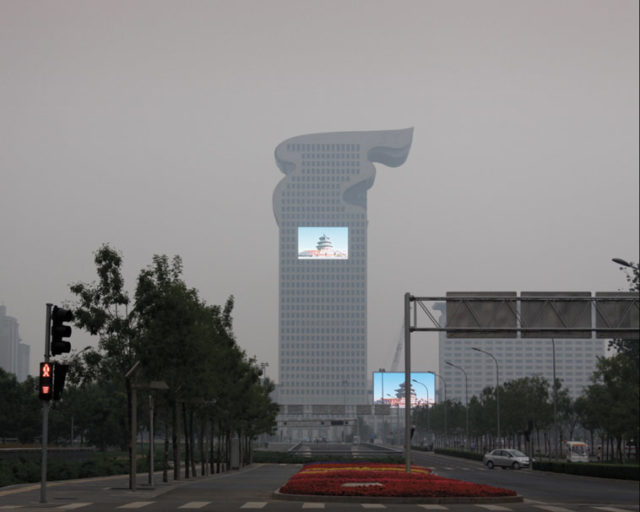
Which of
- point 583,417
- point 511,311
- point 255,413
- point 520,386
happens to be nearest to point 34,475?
point 511,311

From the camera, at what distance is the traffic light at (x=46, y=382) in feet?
95.9

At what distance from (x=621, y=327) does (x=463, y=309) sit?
7.21 meters

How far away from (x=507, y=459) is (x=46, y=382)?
70.4 m

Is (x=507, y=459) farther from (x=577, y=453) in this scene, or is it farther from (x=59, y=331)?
(x=59, y=331)

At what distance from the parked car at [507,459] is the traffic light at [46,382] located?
69.0 metres

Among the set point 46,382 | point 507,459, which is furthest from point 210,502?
point 507,459

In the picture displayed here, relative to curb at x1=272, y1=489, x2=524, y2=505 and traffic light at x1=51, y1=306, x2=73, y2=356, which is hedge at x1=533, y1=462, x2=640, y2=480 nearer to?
curb at x1=272, y1=489, x2=524, y2=505

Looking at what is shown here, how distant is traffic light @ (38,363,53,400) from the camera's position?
29.2m

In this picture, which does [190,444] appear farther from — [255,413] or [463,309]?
[255,413]

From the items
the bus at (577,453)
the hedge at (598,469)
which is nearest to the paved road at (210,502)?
the hedge at (598,469)

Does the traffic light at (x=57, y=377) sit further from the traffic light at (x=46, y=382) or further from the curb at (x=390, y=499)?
the curb at (x=390, y=499)

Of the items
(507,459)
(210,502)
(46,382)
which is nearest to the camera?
(46,382)

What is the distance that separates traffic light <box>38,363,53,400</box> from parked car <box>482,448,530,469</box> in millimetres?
69015

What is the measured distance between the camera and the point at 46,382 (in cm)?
2933
